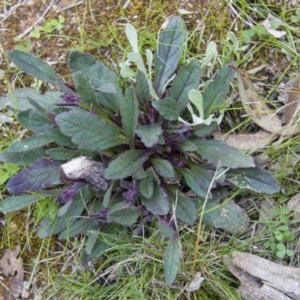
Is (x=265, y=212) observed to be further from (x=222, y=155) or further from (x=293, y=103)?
(x=293, y=103)

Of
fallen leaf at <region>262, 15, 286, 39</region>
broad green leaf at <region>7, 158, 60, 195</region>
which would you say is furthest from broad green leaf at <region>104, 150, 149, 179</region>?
fallen leaf at <region>262, 15, 286, 39</region>

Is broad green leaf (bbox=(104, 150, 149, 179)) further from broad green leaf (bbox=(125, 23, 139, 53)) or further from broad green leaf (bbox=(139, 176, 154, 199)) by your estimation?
broad green leaf (bbox=(125, 23, 139, 53))

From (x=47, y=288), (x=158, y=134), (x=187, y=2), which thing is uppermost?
(x=187, y=2)

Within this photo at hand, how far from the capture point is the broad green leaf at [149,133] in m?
1.73

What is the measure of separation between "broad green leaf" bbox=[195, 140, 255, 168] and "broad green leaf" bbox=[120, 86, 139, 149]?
0.73 feet

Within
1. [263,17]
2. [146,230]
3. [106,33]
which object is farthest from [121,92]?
[263,17]

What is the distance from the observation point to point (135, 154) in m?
1.80

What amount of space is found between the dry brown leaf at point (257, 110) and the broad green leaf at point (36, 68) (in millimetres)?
617

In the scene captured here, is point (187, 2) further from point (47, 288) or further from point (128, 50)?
point (47, 288)

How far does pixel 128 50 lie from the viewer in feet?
6.74

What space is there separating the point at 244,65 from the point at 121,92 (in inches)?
18.4

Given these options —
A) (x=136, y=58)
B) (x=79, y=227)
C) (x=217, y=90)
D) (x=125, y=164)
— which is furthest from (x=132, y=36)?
(x=79, y=227)

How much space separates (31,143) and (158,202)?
0.45 metres

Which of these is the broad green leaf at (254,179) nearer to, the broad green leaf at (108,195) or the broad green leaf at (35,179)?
the broad green leaf at (108,195)
